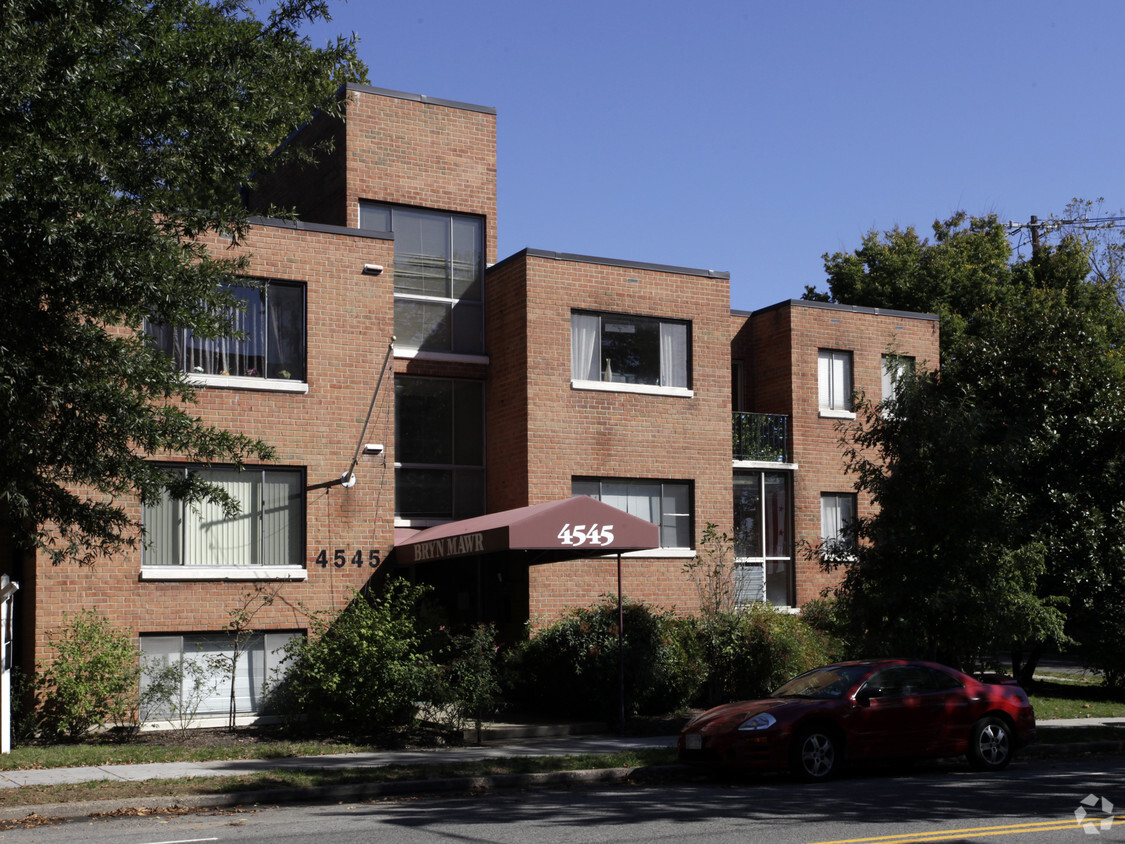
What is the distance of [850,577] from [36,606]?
12.0m

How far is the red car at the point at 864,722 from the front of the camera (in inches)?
A: 500

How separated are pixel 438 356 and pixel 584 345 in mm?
2671

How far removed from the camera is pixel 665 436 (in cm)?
2181

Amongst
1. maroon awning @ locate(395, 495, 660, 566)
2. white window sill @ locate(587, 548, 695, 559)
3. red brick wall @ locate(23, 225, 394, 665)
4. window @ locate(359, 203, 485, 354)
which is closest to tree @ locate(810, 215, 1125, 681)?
white window sill @ locate(587, 548, 695, 559)

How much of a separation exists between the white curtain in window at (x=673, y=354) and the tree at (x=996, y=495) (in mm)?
3469

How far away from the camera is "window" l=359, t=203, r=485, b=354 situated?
21.4 meters

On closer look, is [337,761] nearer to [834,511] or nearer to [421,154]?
[421,154]

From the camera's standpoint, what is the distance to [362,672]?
16766 mm

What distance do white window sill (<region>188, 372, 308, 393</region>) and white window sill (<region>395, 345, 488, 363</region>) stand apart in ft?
7.79

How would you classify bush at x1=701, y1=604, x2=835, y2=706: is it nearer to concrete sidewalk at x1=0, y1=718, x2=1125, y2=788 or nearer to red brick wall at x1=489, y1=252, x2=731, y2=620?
red brick wall at x1=489, y1=252, x2=731, y2=620

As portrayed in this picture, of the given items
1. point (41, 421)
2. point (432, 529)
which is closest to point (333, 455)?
point (432, 529)

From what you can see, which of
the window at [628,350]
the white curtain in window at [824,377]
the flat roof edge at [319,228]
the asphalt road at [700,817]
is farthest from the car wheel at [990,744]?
the flat roof edge at [319,228]

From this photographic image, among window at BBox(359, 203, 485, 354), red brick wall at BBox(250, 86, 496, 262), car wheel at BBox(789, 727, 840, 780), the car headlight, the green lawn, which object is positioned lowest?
the green lawn

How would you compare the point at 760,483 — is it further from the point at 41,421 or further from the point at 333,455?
the point at 41,421
